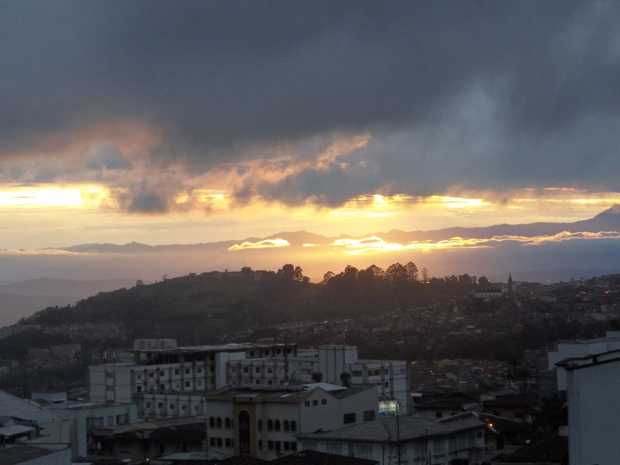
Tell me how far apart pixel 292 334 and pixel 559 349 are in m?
69.2

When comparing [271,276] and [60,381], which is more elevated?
[271,276]

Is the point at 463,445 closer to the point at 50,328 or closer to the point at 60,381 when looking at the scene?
the point at 60,381

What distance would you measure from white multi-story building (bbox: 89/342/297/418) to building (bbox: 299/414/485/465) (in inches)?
1031

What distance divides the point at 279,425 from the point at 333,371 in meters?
22.8

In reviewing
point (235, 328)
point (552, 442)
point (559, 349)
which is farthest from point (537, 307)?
point (552, 442)

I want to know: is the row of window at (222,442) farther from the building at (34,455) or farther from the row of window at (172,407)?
the row of window at (172,407)

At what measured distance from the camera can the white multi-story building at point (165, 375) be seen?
231 ft

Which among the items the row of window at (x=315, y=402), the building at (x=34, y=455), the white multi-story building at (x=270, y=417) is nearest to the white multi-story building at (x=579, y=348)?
the white multi-story building at (x=270, y=417)

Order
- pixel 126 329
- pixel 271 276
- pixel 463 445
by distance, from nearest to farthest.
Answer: pixel 463 445 < pixel 126 329 < pixel 271 276

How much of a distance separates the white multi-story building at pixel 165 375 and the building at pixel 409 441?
26.2 metres

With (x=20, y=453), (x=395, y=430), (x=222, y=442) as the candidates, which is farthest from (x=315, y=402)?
(x=20, y=453)

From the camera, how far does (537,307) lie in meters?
134

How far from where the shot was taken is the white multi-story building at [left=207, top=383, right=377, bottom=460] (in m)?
45.9

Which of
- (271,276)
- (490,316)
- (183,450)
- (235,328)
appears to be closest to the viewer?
(183,450)
